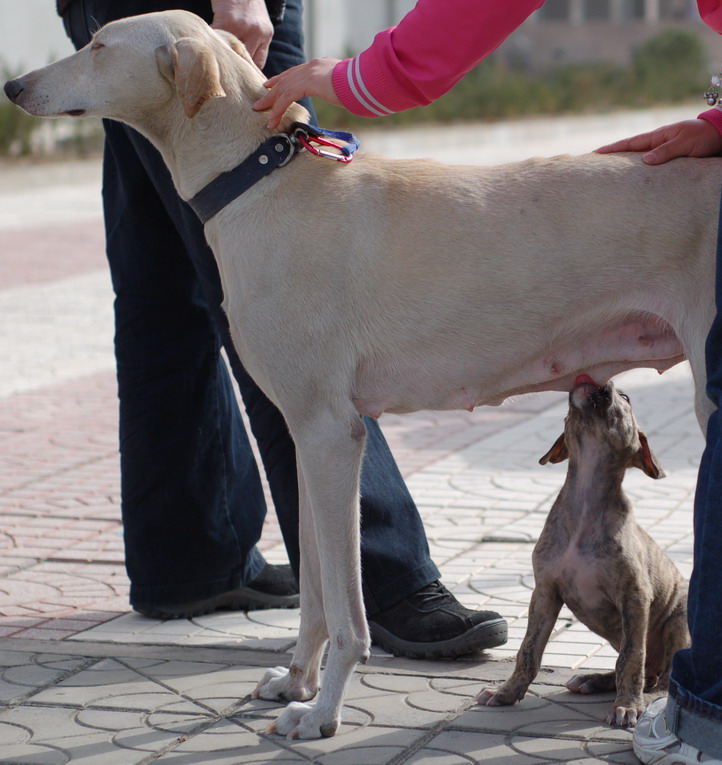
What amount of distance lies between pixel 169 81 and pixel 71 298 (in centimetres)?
737

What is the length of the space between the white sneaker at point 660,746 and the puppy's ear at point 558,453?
869 millimetres

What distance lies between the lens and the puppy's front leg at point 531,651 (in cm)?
345

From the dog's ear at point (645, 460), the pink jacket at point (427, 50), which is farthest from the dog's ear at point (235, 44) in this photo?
the dog's ear at point (645, 460)

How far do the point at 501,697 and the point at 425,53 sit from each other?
1.62m

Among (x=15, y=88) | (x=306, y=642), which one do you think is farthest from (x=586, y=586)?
(x=15, y=88)

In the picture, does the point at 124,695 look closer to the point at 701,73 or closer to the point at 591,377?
the point at 591,377

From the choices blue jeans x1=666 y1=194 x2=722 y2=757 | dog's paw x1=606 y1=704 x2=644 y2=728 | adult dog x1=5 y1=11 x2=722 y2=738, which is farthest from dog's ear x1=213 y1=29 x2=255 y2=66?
dog's paw x1=606 y1=704 x2=644 y2=728

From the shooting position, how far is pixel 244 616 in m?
4.35

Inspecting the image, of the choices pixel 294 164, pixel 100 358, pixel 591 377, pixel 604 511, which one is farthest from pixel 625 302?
pixel 100 358

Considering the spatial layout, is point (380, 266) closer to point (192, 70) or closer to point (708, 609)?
point (192, 70)

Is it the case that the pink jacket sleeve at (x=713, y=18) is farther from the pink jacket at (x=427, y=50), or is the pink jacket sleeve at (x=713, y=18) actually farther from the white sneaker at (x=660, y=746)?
the white sneaker at (x=660, y=746)

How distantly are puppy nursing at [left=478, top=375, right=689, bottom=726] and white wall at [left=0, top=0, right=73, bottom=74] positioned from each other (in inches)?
811

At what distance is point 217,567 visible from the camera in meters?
4.35

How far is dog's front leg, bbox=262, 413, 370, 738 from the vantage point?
3.25 metres
